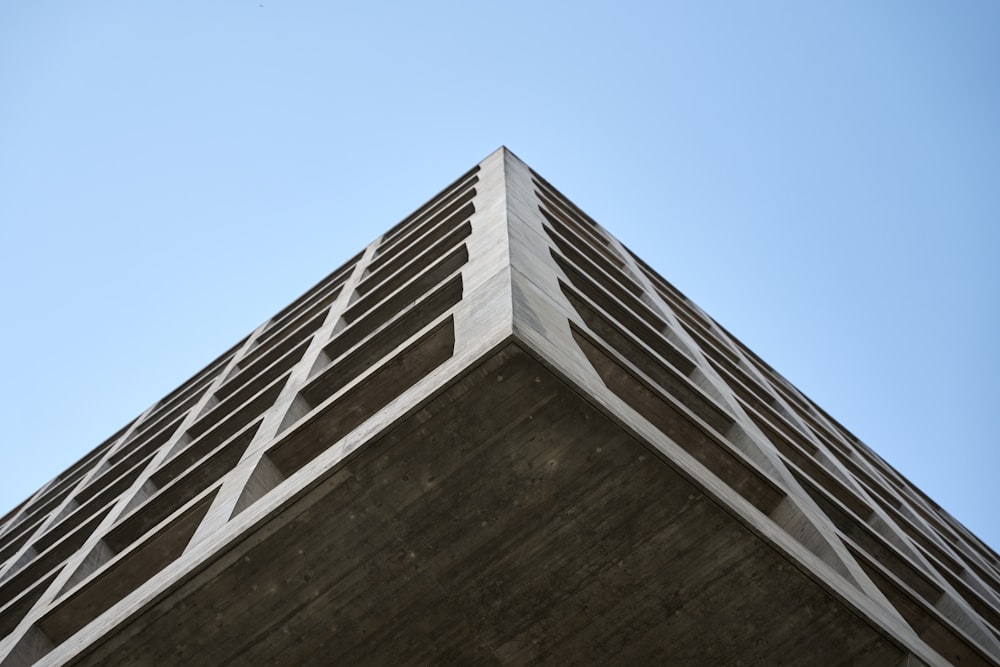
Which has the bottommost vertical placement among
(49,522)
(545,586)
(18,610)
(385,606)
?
(545,586)

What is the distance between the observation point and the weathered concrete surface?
862cm

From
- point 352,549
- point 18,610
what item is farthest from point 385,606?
point 18,610

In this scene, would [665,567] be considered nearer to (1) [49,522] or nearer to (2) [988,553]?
(1) [49,522]

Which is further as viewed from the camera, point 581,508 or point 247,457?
point 247,457

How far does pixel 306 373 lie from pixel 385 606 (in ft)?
21.3

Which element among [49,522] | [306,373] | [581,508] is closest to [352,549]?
[581,508]

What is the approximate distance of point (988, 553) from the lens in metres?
28.8

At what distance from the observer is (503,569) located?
29.6 ft

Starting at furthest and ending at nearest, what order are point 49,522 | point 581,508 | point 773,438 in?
point 49,522 → point 773,438 → point 581,508

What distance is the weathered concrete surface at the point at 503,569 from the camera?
28.3 ft

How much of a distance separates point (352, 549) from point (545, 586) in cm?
175

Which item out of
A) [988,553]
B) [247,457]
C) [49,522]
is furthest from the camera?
[988,553]

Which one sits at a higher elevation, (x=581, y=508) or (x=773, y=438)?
(x=773, y=438)

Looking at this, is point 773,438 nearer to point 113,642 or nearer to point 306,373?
point 306,373
